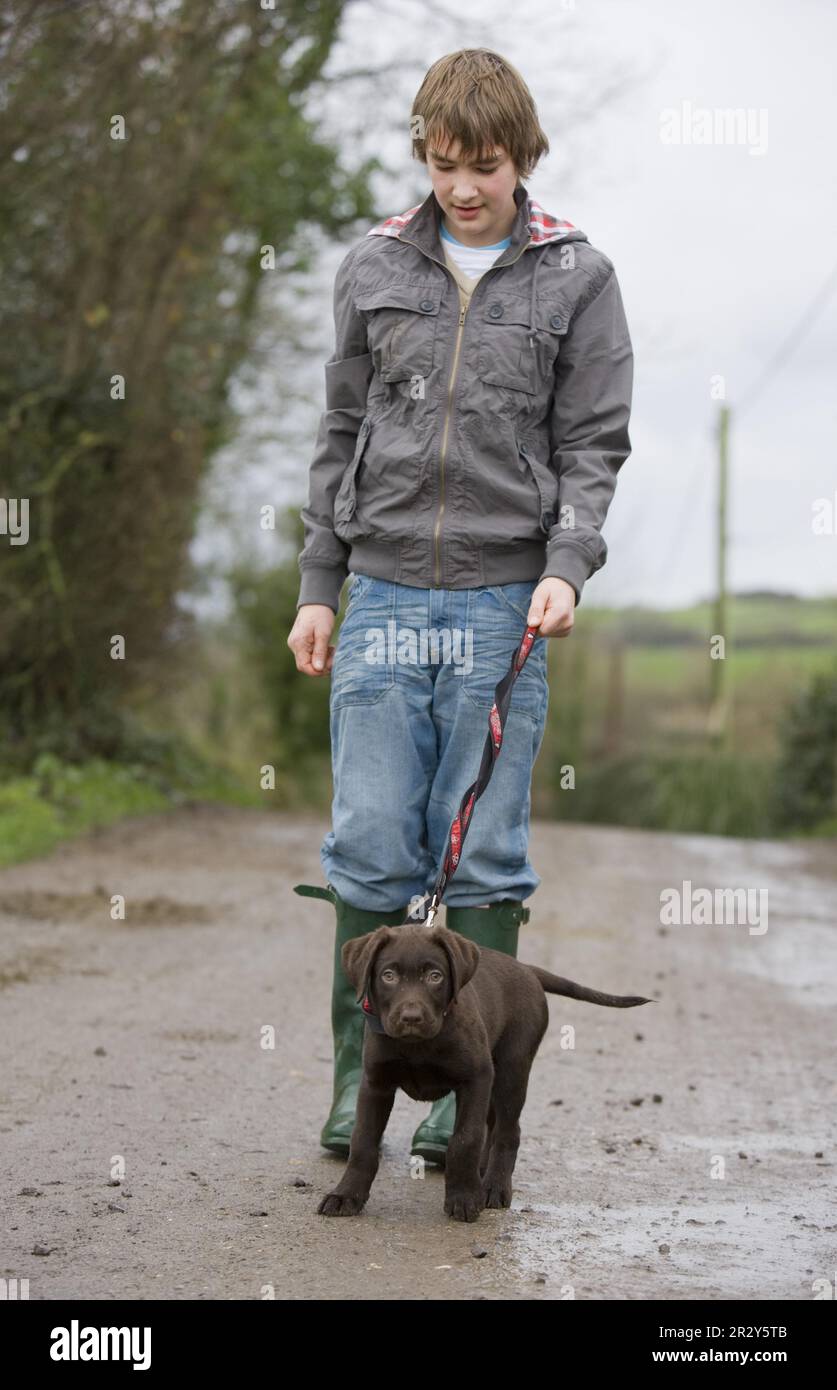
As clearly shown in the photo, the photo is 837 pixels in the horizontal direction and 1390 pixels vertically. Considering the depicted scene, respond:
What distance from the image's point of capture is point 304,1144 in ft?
13.9

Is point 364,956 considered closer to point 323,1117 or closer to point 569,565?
point 569,565

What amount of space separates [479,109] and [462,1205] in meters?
2.37

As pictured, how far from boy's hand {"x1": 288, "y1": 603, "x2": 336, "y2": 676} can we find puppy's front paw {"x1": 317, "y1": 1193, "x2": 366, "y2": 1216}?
1.21 m

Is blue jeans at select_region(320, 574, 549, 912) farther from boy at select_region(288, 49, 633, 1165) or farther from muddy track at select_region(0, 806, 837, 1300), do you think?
muddy track at select_region(0, 806, 837, 1300)

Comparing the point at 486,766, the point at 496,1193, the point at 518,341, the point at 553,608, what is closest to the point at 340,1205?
the point at 496,1193

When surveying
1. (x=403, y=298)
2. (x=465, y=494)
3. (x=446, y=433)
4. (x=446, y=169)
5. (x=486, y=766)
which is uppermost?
(x=446, y=169)

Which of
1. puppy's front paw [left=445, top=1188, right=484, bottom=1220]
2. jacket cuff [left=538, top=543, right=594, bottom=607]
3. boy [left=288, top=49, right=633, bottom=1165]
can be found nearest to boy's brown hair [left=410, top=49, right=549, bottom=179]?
boy [left=288, top=49, right=633, bottom=1165]

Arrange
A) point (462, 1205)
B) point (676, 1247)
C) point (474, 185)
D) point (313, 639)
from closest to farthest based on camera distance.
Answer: point (676, 1247) < point (462, 1205) < point (474, 185) < point (313, 639)

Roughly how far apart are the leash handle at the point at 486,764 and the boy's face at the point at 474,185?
3.16 ft

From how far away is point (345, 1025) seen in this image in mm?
4109

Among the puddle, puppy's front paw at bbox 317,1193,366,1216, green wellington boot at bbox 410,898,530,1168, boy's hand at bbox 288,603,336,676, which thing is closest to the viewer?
the puddle

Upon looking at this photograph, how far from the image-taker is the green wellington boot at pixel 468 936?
3930 mm

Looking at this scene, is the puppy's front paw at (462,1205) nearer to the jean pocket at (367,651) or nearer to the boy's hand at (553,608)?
the jean pocket at (367,651)

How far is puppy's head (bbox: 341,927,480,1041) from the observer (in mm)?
3391
